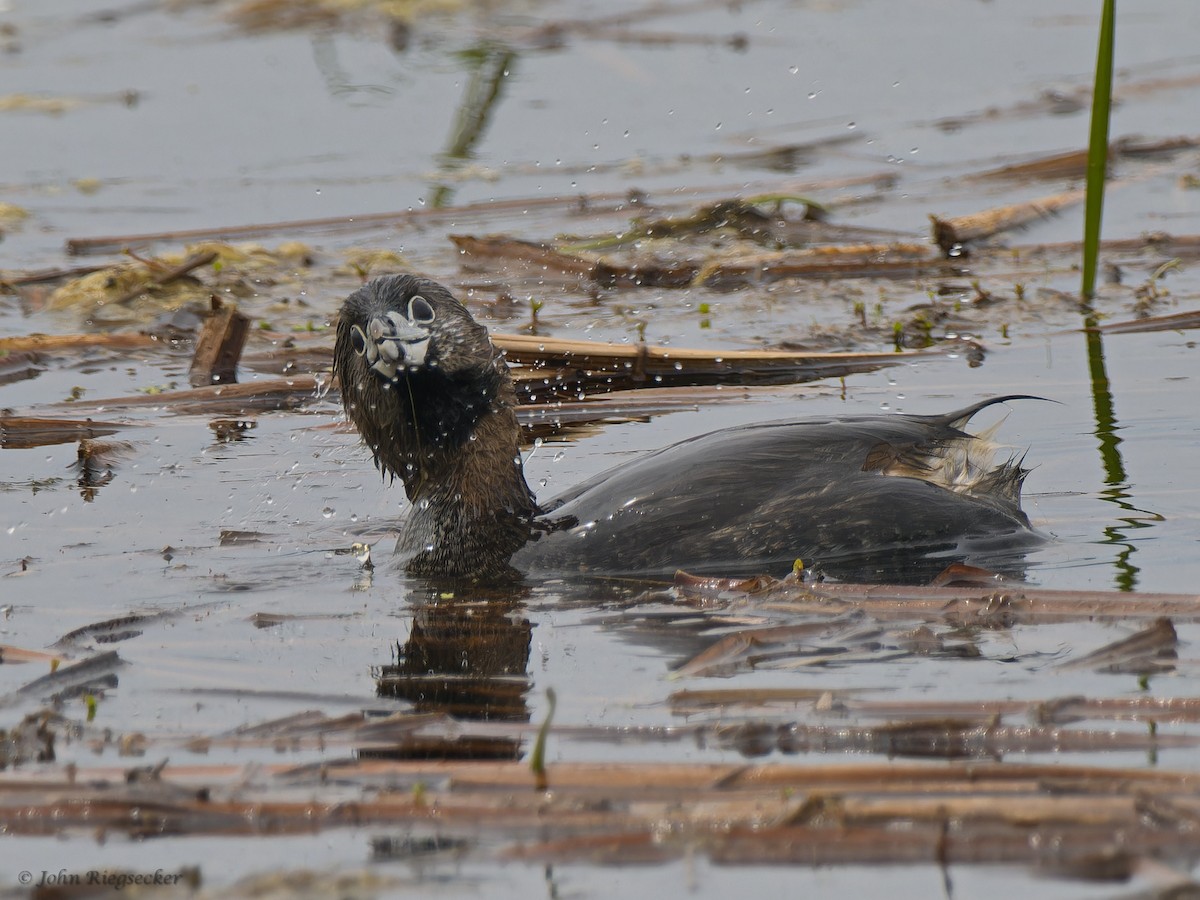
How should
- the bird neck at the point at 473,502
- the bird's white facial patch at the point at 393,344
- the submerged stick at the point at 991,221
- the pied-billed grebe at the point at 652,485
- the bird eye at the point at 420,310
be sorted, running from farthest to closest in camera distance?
the submerged stick at the point at 991,221 → the bird neck at the point at 473,502 → the bird eye at the point at 420,310 → the bird's white facial patch at the point at 393,344 → the pied-billed grebe at the point at 652,485

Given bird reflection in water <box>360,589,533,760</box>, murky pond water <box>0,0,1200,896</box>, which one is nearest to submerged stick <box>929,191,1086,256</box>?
murky pond water <box>0,0,1200,896</box>

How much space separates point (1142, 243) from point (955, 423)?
4155 millimetres

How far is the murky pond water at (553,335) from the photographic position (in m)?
3.91

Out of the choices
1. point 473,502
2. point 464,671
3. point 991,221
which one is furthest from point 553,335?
point 464,671

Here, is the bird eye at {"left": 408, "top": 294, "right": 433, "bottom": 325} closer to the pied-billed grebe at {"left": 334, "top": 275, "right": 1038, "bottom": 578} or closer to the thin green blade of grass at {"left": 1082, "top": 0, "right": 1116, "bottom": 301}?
the pied-billed grebe at {"left": 334, "top": 275, "right": 1038, "bottom": 578}

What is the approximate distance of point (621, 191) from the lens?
11820mm

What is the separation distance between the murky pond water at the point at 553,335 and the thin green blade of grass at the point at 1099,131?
1.83 feet

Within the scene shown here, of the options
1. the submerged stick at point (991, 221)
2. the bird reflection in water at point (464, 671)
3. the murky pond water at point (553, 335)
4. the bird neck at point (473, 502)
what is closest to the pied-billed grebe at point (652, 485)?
the bird neck at point (473, 502)

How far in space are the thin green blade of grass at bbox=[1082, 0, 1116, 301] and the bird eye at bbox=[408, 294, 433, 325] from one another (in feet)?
9.67

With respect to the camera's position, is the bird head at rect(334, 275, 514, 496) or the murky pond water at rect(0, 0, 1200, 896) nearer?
the murky pond water at rect(0, 0, 1200, 896)

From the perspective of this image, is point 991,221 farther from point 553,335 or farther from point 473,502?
point 473,502

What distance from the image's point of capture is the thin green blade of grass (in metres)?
7.17

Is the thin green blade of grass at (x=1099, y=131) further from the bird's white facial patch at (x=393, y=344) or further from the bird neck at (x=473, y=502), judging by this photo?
the bird's white facial patch at (x=393, y=344)

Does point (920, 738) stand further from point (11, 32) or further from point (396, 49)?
point (11, 32)
